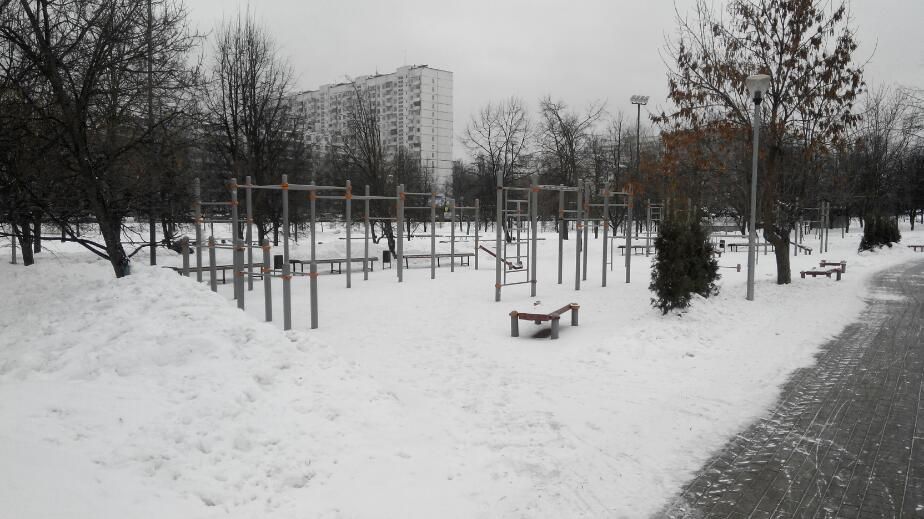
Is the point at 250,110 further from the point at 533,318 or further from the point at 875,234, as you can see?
the point at 875,234

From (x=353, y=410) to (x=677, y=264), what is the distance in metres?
6.15

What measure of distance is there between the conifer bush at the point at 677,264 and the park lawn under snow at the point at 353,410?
0.36m

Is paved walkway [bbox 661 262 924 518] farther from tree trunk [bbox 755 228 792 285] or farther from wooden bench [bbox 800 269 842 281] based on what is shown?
wooden bench [bbox 800 269 842 281]

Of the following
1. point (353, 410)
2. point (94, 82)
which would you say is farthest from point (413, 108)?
point (353, 410)

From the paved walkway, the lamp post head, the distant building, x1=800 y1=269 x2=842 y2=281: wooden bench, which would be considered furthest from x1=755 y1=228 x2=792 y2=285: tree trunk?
the distant building

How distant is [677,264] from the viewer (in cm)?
945

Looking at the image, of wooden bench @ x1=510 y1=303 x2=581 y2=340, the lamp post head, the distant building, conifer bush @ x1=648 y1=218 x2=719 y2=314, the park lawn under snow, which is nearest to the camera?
the park lawn under snow

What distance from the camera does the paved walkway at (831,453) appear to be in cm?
390

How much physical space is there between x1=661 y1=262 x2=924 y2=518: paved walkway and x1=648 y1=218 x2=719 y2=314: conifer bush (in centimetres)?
226

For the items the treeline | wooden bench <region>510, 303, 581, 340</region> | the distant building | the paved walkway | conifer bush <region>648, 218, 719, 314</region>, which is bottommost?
the paved walkway

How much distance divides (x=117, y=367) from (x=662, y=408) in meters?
4.98

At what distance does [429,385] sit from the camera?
653 cm

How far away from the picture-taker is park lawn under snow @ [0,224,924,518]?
383cm

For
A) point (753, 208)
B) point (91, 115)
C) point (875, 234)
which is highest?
point (91, 115)
